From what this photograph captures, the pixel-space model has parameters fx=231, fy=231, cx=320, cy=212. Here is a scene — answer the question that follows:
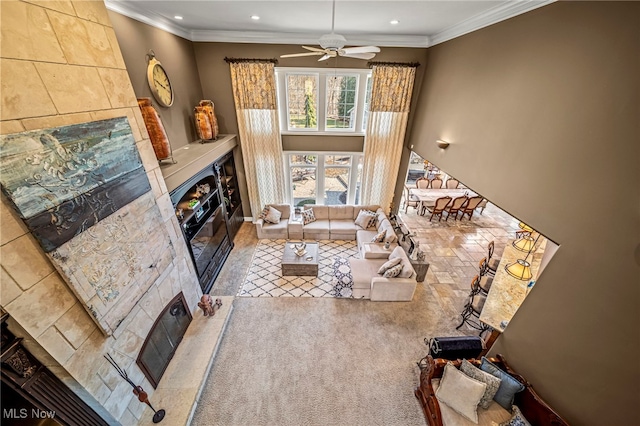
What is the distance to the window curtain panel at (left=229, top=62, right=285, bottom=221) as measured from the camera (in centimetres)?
535

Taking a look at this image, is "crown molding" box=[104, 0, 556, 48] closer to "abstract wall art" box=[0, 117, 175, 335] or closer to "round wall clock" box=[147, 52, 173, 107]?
"round wall clock" box=[147, 52, 173, 107]

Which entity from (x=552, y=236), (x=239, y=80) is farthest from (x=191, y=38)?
(x=552, y=236)

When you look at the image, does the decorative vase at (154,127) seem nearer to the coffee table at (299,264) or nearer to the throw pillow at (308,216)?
the coffee table at (299,264)

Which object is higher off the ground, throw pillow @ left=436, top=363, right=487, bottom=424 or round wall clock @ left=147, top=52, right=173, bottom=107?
round wall clock @ left=147, top=52, right=173, bottom=107

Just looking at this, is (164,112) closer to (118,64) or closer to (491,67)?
(118,64)

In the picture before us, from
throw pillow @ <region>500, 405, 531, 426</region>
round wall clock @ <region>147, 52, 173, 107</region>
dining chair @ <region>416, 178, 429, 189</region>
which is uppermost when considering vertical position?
round wall clock @ <region>147, 52, 173, 107</region>

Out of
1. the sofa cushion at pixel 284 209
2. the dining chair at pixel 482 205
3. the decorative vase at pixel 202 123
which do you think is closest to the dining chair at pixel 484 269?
the dining chair at pixel 482 205

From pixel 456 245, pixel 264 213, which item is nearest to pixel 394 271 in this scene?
pixel 456 245

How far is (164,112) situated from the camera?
A: 13.5ft

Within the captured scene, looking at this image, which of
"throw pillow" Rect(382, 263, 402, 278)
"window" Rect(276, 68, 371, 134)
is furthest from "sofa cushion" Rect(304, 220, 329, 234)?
"window" Rect(276, 68, 371, 134)

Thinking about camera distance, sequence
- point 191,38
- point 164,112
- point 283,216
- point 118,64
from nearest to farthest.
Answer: point 118,64, point 164,112, point 191,38, point 283,216

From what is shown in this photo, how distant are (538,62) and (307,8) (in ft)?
10.1

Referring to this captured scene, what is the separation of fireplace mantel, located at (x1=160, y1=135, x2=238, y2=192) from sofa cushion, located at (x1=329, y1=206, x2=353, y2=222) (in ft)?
10.3

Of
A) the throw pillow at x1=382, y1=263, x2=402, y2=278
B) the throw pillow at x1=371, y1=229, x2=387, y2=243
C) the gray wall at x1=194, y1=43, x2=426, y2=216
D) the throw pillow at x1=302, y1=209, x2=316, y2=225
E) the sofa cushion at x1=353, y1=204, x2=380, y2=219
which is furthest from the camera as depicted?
the sofa cushion at x1=353, y1=204, x2=380, y2=219
